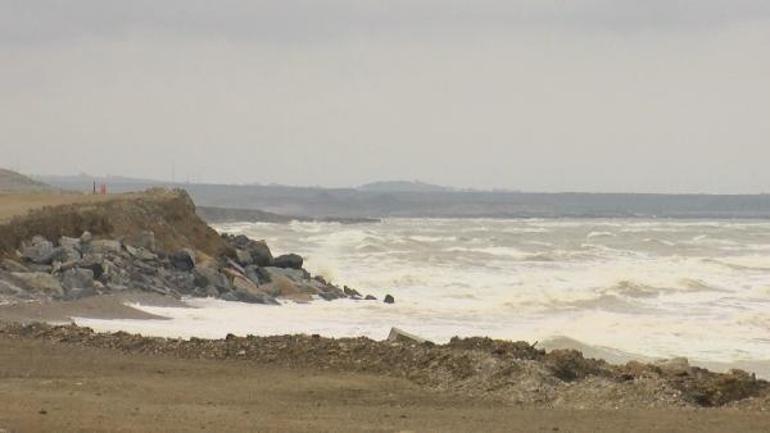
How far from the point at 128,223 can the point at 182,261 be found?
3207 mm

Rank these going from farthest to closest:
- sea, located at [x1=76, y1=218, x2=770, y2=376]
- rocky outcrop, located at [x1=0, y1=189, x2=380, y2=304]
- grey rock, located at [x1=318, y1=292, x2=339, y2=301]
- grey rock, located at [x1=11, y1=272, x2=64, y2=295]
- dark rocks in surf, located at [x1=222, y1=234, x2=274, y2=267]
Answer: dark rocks in surf, located at [x1=222, y1=234, x2=274, y2=267], grey rock, located at [x1=318, y1=292, x2=339, y2=301], rocky outcrop, located at [x1=0, y1=189, x2=380, y2=304], grey rock, located at [x1=11, y1=272, x2=64, y2=295], sea, located at [x1=76, y1=218, x2=770, y2=376]

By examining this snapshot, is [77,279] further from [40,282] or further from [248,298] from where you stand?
[248,298]

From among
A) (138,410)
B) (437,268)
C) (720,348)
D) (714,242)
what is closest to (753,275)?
(437,268)

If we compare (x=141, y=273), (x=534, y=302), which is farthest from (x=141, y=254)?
(x=534, y=302)

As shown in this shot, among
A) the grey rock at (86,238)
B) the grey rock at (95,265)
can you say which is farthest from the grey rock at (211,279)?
the grey rock at (95,265)

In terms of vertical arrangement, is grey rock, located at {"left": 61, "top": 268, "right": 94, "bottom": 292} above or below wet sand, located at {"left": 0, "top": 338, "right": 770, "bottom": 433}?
above

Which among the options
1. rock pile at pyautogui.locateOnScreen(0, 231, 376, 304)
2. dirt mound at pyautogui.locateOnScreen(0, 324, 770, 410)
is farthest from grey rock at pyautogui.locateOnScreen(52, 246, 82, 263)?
dirt mound at pyautogui.locateOnScreen(0, 324, 770, 410)

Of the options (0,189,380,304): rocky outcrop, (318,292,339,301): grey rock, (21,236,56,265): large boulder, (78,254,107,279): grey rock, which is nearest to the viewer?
(0,189,380,304): rocky outcrop

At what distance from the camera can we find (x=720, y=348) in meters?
23.7

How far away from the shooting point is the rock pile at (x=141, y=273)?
24703 millimetres

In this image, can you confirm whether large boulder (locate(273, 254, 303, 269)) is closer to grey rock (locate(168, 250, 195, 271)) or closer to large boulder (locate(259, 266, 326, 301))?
large boulder (locate(259, 266, 326, 301))

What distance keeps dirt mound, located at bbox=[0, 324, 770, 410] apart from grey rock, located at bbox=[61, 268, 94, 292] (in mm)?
7192

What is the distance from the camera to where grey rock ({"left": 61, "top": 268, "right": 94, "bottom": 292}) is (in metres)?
24.8

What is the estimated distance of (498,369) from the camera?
14570mm
